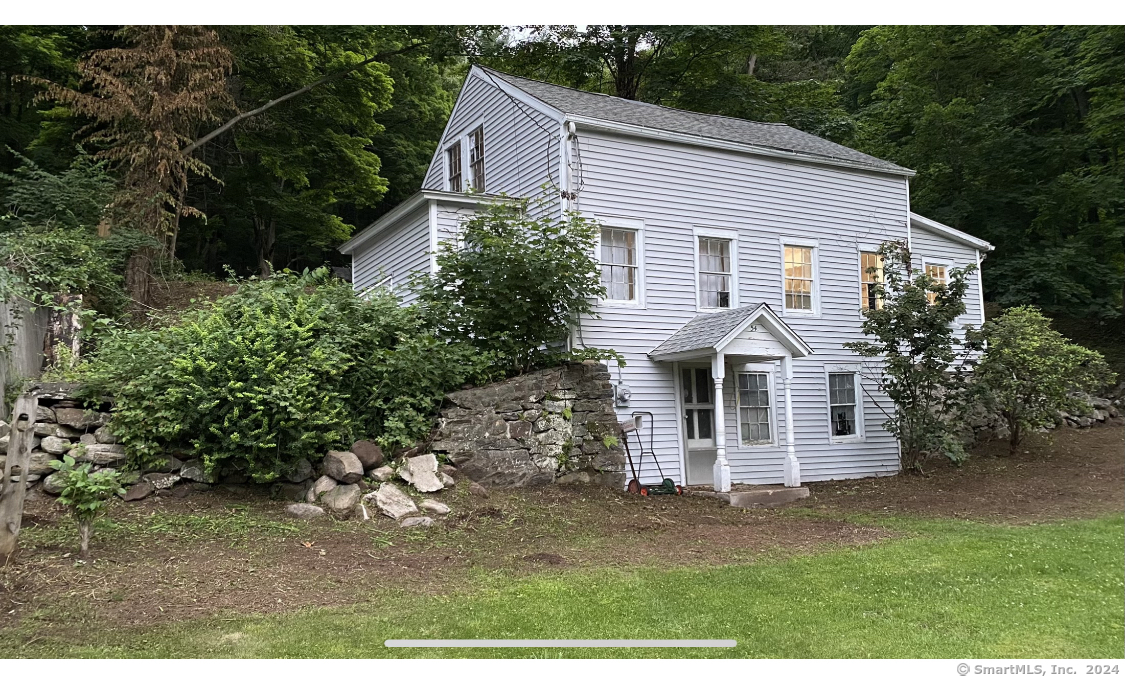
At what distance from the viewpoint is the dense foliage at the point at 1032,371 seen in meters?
→ 12.9

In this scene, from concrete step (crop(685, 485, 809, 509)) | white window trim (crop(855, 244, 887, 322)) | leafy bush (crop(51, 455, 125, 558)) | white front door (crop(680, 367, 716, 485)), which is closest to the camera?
leafy bush (crop(51, 455, 125, 558))

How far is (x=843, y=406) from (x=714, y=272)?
3.47 metres

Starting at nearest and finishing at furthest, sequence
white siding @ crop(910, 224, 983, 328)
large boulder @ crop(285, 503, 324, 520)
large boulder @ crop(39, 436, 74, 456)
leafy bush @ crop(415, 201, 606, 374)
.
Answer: large boulder @ crop(285, 503, 324, 520) < large boulder @ crop(39, 436, 74, 456) < leafy bush @ crop(415, 201, 606, 374) < white siding @ crop(910, 224, 983, 328)

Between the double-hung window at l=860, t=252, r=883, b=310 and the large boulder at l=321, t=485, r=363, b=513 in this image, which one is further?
the double-hung window at l=860, t=252, r=883, b=310

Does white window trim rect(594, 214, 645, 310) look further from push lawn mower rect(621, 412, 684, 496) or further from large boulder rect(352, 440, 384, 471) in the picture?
large boulder rect(352, 440, 384, 471)

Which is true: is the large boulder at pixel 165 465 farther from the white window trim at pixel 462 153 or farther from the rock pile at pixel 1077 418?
the rock pile at pixel 1077 418

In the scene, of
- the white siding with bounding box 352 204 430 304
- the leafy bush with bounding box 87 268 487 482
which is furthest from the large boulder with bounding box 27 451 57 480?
the white siding with bounding box 352 204 430 304

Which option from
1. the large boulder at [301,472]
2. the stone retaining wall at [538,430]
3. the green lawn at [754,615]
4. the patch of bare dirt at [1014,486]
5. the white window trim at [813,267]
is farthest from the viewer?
the white window trim at [813,267]

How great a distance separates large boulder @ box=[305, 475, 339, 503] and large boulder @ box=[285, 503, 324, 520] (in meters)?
0.24

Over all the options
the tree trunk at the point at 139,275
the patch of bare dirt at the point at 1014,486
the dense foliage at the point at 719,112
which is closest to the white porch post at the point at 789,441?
the patch of bare dirt at the point at 1014,486

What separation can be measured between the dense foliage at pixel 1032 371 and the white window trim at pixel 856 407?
6.22 feet

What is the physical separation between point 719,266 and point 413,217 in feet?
16.7

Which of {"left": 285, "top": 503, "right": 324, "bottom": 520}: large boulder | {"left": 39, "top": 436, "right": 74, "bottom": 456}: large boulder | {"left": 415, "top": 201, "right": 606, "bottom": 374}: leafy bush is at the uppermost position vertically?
{"left": 415, "top": 201, "right": 606, "bottom": 374}: leafy bush

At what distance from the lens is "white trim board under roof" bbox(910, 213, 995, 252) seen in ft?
50.3
